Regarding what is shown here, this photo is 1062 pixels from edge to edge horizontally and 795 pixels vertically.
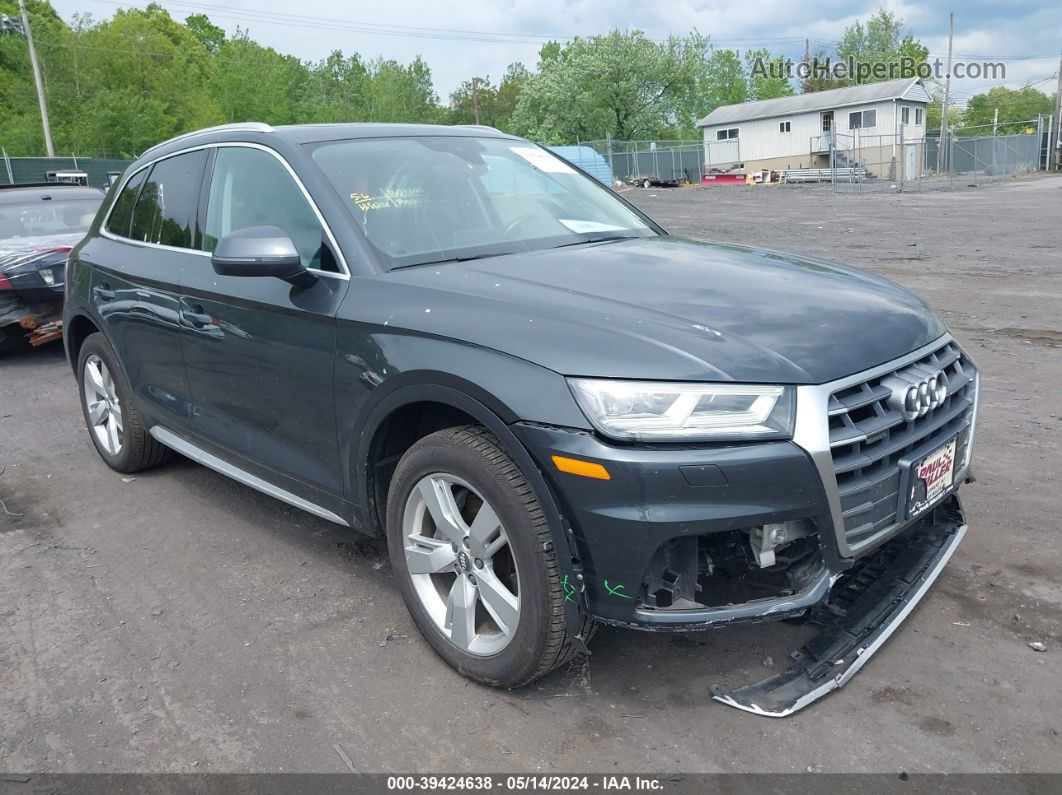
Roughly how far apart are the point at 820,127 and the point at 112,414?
176 feet

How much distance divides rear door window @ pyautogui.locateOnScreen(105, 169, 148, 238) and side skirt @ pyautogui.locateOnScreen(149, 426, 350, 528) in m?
1.13

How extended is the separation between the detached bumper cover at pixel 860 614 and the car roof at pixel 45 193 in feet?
29.8

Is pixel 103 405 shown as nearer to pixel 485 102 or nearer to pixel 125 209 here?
pixel 125 209

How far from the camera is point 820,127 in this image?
173 feet

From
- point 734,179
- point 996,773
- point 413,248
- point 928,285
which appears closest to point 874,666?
point 996,773

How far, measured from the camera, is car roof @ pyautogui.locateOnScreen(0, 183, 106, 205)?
366 inches

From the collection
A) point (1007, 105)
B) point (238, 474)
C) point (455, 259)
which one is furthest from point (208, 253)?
point (1007, 105)

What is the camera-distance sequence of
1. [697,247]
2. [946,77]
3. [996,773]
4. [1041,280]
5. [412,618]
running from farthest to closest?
[946,77], [1041,280], [697,247], [412,618], [996,773]

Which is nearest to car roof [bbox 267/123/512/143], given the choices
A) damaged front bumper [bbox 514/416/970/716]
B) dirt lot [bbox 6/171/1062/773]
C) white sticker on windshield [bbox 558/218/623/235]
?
white sticker on windshield [bbox 558/218/623/235]

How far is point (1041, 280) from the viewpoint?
1026 centimetres

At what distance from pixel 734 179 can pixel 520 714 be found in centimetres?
4736

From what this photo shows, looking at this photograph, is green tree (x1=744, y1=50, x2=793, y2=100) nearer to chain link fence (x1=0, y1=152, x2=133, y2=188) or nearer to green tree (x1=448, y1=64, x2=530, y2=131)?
green tree (x1=448, y1=64, x2=530, y2=131)

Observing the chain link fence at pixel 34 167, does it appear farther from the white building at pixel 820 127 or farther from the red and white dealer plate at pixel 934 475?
the red and white dealer plate at pixel 934 475

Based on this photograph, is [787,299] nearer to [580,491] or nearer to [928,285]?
[580,491]
